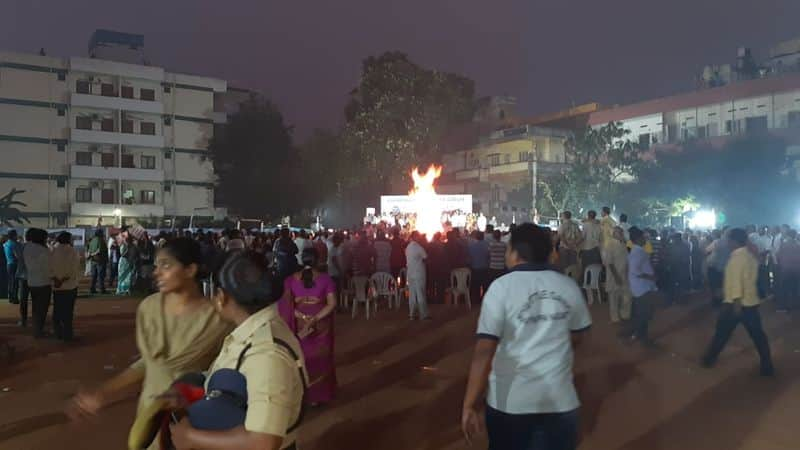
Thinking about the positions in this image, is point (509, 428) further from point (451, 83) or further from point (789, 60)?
point (789, 60)

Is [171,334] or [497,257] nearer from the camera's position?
[171,334]

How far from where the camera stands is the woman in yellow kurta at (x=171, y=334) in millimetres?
3053

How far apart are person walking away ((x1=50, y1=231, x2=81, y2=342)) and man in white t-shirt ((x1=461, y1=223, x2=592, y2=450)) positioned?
351 inches

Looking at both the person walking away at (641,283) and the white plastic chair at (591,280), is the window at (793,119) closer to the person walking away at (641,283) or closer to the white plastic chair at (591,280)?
the white plastic chair at (591,280)

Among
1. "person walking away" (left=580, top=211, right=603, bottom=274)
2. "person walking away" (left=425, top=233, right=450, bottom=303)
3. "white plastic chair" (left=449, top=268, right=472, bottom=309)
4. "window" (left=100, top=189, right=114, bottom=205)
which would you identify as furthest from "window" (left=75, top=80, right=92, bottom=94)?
"person walking away" (left=580, top=211, right=603, bottom=274)

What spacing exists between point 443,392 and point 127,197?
43709 millimetres

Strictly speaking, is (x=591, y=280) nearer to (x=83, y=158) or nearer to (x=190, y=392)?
(x=190, y=392)

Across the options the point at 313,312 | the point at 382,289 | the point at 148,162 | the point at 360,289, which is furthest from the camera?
the point at 148,162

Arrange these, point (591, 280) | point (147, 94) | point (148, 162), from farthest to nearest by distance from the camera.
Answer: point (148, 162), point (147, 94), point (591, 280)

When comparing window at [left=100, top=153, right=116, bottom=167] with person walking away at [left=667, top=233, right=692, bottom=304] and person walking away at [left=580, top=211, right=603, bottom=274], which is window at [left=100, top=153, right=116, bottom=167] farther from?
person walking away at [left=667, top=233, right=692, bottom=304]

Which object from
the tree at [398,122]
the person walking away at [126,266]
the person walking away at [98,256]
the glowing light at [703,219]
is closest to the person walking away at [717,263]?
the person walking away at [126,266]

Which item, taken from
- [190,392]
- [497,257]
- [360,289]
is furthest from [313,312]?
[497,257]

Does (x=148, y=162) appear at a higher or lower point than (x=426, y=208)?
higher

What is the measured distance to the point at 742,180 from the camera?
1088 inches
